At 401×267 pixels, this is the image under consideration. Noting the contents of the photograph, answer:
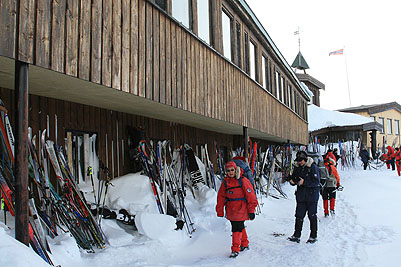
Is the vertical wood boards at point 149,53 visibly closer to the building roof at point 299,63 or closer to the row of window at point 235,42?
the row of window at point 235,42

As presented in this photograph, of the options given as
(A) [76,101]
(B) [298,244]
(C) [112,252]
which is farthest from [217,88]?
(C) [112,252]

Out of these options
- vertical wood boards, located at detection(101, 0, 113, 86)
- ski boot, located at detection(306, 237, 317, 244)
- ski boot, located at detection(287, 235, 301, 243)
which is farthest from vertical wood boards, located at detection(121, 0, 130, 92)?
ski boot, located at detection(306, 237, 317, 244)

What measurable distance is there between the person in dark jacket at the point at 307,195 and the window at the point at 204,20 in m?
3.54

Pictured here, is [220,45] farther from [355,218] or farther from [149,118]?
[355,218]

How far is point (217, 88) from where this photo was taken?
780 centimetres

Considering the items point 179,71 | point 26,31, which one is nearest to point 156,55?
point 179,71

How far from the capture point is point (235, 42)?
962 cm

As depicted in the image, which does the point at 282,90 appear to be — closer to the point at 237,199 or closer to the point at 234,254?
the point at 237,199

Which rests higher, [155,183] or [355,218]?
[155,183]

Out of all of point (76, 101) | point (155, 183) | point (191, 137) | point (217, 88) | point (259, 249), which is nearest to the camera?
point (259, 249)

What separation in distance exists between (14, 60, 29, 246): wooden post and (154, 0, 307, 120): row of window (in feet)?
10.4

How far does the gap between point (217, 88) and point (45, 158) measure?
415cm

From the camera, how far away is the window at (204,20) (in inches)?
298

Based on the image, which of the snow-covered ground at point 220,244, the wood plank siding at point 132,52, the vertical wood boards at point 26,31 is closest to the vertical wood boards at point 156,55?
the wood plank siding at point 132,52
